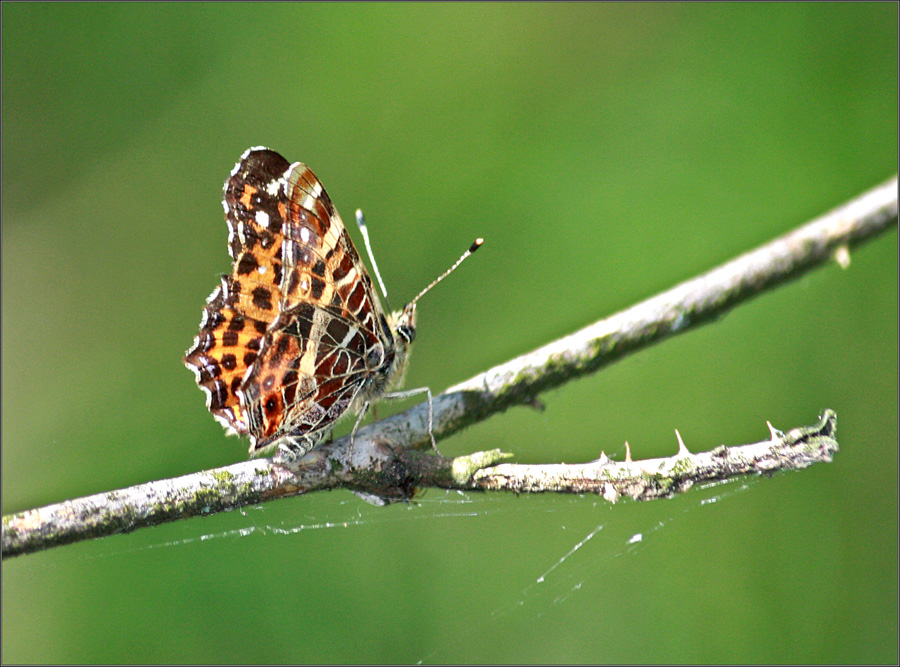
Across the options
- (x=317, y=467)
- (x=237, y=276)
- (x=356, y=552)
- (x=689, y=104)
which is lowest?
(x=356, y=552)

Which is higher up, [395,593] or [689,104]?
[689,104]

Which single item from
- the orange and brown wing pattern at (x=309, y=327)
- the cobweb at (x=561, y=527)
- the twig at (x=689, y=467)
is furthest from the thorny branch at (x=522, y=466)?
the cobweb at (x=561, y=527)

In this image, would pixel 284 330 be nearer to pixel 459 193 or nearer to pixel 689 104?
pixel 459 193

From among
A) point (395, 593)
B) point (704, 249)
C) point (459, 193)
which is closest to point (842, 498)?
point (704, 249)

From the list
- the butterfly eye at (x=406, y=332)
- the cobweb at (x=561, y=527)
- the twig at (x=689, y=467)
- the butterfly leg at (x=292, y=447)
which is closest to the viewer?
the twig at (x=689, y=467)

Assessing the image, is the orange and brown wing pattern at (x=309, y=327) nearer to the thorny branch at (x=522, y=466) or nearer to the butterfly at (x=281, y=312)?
the butterfly at (x=281, y=312)

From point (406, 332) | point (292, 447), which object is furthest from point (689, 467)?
point (406, 332)
